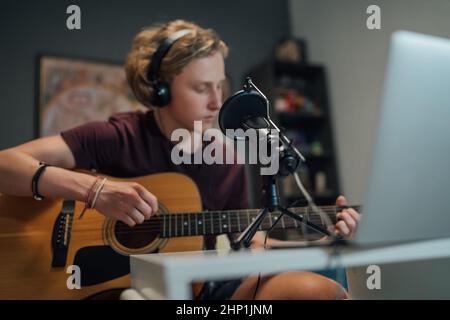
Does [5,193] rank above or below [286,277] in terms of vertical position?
above

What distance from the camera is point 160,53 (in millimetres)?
1203

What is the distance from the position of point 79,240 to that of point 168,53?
0.66m

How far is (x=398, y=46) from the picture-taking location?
20.0 inches

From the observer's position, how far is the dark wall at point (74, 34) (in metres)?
1.86

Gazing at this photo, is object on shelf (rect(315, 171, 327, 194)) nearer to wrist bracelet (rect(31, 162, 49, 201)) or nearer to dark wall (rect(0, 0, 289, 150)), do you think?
dark wall (rect(0, 0, 289, 150))

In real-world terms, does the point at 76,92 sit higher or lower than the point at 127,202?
higher

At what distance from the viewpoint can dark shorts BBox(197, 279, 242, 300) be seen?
1049 millimetres

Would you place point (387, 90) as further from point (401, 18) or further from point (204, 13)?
point (204, 13)

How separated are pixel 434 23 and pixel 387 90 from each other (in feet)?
5.31

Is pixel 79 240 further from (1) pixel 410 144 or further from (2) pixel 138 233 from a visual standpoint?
(1) pixel 410 144

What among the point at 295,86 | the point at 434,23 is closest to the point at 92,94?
the point at 295,86

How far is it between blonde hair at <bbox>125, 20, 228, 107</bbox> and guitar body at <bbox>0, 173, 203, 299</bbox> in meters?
0.51

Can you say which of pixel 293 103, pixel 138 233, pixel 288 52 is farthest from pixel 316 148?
pixel 138 233

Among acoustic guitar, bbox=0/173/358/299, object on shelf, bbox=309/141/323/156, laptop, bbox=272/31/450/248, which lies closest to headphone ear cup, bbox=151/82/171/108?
acoustic guitar, bbox=0/173/358/299
